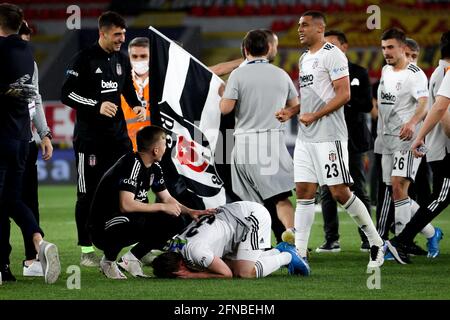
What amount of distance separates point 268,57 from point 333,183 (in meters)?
1.25

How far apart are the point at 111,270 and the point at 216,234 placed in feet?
2.68

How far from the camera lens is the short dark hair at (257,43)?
26.7 ft

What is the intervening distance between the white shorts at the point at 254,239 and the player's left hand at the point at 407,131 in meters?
1.71

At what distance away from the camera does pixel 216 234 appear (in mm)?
7227

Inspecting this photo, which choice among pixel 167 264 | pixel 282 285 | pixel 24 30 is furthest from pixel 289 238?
pixel 24 30

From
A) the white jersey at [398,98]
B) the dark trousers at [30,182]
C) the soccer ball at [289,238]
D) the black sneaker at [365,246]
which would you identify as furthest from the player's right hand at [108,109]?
the black sneaker at [365,246]

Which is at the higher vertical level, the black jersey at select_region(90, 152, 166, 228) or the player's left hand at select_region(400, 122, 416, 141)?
the player's left hand at select_region(400, 122, 416, 141)

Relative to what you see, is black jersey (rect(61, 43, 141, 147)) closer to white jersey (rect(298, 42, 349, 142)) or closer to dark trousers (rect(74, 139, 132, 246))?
dark trousers (rect(74, 139, 132, 246))

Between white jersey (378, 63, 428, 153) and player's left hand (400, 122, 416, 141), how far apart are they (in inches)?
11.4

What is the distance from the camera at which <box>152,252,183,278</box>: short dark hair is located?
7.21m

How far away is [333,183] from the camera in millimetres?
7848

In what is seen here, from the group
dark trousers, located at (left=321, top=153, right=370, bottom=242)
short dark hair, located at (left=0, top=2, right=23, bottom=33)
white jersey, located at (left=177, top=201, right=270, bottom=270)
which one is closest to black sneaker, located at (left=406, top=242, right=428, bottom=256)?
dark trousers, located at (left=321, top=153, right=370, bottom=242)

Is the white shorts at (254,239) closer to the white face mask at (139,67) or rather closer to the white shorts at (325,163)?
the white shorts at (325,163)
